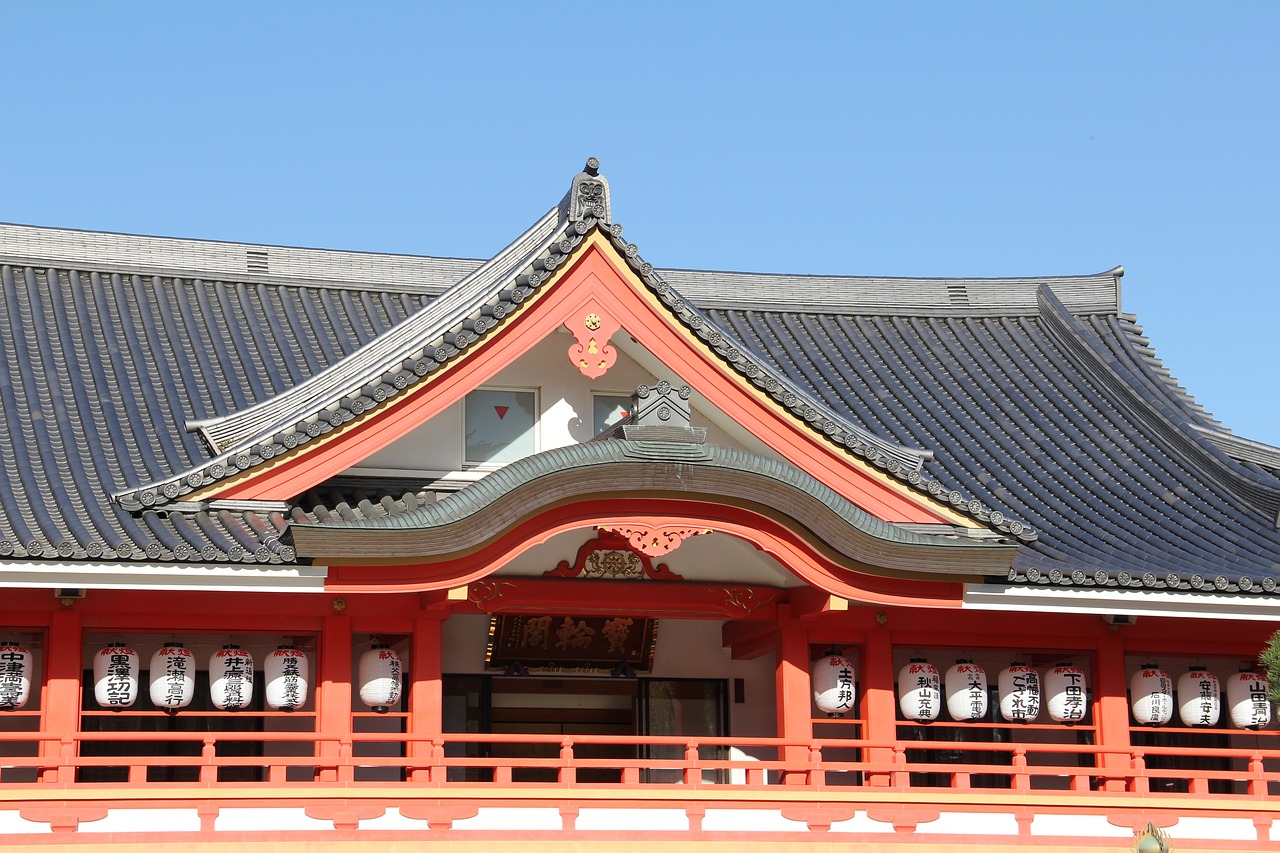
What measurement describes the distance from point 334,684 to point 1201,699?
8.03 metres

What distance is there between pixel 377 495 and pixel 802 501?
12.9 ft

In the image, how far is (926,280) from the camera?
76.4 ft

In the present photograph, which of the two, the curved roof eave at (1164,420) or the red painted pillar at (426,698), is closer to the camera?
the red painted pillar at (426,698)

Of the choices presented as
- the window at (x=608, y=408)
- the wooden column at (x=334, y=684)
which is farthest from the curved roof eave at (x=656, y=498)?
the window at (x=608, y=408)

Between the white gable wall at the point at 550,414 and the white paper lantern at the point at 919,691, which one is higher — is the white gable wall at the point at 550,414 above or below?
above

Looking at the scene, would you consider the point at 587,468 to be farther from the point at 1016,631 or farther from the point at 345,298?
the point at 345,298

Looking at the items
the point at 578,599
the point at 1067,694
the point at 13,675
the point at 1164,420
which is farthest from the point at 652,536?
the point at 1164,420

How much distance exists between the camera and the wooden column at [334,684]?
1423cm

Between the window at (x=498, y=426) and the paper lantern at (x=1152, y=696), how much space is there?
6106 mm

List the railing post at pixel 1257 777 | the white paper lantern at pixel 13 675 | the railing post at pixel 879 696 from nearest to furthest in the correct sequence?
the white paper lantern at pixel 13 675
the railing post at pixel 1257 777
the railing post at pixel 879 696

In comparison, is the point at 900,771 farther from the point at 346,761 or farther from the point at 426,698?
the point at 346,761

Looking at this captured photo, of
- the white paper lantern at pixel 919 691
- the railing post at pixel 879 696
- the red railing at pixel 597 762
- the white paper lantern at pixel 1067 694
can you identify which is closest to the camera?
the red railing at pixel 597 762

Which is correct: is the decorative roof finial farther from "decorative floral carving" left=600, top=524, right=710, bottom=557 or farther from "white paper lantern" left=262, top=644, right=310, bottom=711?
"white paper lantern" left=262, top=644, right=310, bottom=711

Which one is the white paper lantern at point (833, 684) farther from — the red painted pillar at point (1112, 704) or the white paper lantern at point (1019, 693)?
the red painted pillar at point (1112, 704)
